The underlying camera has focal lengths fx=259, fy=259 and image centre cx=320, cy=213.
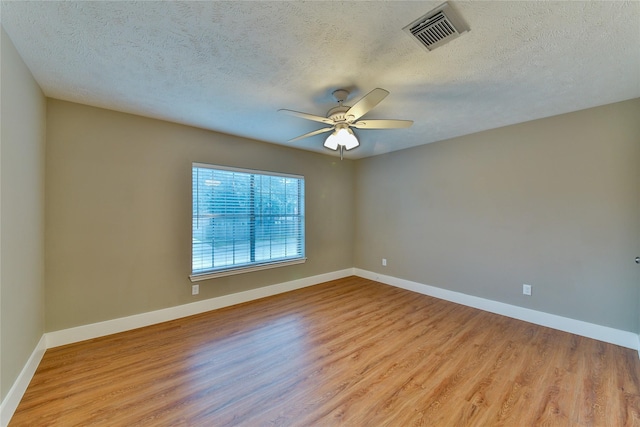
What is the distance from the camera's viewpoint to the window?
3350 millimetres

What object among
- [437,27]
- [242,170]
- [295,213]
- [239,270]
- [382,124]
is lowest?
[239,270]

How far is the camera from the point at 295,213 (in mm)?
4379

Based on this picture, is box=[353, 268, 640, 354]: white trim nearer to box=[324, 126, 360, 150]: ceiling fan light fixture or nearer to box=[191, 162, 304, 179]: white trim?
box=[191, 162, 304, 179]: white trim

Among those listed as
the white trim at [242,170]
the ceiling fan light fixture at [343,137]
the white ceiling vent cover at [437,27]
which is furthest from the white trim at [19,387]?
the white ceiling vent cover at [437,27]

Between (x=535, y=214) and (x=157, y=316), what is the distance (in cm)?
457

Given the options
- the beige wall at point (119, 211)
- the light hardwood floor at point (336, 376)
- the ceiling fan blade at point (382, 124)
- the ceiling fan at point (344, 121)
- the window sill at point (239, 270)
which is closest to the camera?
the light hardwood floor at point (336, 376)

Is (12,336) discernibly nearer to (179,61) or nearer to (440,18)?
(179,61)

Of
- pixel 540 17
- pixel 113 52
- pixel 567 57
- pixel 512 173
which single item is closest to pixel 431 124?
pixel 512 173

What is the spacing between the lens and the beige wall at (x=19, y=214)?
1582 mm

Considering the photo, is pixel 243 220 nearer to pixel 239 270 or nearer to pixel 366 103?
A: pixel 239 270

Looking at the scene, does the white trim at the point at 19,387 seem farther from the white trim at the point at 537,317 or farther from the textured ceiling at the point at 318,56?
the white trim at the point at 537,317

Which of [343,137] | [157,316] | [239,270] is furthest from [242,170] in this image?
[157,316]

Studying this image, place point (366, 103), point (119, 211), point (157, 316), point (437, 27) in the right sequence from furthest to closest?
point (157, 316) → point (119, 211) → point (366, 103) → point (437, 27)

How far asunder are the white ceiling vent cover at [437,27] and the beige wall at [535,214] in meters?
2.24
